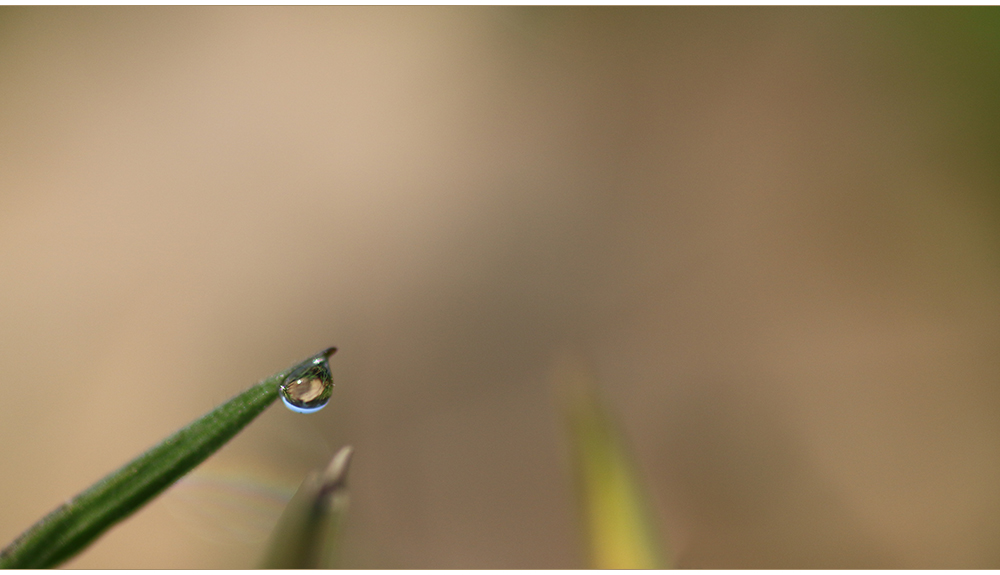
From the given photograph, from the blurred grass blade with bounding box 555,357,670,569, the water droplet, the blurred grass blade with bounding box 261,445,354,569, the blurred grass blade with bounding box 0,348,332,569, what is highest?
the blurred grass blade with bounding box 0,348,332,569

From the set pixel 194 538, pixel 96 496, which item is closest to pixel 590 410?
pixel 96 496

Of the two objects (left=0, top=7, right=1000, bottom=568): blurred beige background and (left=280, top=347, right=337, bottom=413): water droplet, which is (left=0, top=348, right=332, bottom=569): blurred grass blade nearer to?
(left=280, top=347, right=337, bottom=413): water droplet

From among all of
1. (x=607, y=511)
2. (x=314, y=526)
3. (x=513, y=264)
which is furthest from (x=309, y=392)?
(x=513, y=264)

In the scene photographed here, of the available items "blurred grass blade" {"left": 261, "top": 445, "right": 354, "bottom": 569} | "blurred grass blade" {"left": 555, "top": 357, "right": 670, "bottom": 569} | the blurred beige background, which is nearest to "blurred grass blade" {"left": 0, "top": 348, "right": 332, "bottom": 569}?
"blurred grass blade" {"left": 261, "top": 445, "right": 354, "bottom": 569}

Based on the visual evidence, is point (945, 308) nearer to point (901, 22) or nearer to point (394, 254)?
point (901, 22)

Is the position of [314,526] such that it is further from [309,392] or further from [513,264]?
[513,264]
